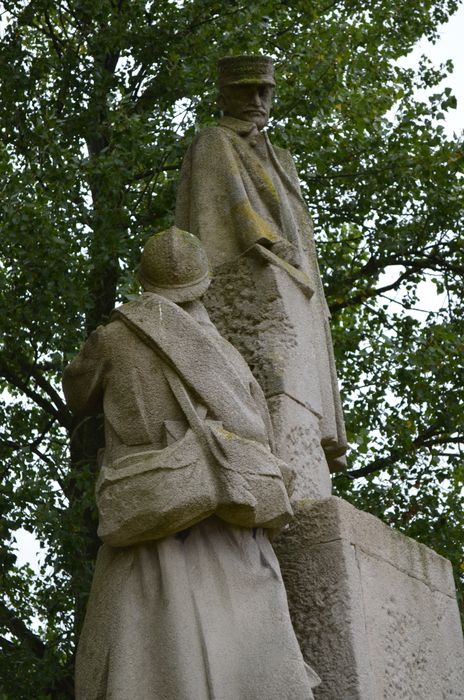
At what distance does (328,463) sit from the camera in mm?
7238

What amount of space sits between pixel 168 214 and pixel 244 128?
6185 millimetres

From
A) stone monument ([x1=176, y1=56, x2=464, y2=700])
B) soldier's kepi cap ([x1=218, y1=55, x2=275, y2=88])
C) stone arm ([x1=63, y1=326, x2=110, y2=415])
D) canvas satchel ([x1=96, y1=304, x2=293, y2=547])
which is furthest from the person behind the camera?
soldier's kepi cap ([x1=218, y1=55, x2=275, y2=88])

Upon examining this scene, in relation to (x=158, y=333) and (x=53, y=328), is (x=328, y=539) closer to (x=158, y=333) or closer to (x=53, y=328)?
(x=158, y=333)

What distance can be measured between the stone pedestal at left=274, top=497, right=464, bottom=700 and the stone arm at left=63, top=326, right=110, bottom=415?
3.36 ft

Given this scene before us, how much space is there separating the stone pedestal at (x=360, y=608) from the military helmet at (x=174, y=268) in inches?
41.5

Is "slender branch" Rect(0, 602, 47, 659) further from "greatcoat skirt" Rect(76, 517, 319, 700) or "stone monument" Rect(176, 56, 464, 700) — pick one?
"greatcoat skirt" Rect(76, 517, 319, 700)

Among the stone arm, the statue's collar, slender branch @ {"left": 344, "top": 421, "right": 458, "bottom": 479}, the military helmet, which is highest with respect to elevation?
slender branch @ {"left": 344, "top": 421, "right": 458, "bottom": 479}

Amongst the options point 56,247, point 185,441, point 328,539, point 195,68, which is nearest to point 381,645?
point 328,539

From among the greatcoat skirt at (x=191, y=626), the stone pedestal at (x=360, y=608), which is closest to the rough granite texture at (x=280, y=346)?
the stone pedestal at (x=360, y=608)

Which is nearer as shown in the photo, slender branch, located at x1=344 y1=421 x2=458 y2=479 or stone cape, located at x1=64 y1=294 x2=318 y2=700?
stone cape, located at x1=64 y1=294 x2=318 y2=700

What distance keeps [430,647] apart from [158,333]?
6.56 feet

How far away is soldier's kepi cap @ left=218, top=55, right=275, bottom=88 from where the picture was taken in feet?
24.6

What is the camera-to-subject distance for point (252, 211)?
7.10 metres

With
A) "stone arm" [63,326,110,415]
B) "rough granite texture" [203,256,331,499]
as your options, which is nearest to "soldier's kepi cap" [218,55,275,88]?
"rough granite texture" [203,256,331,499]
